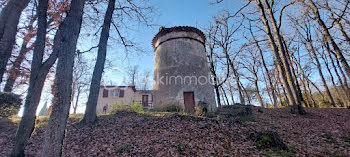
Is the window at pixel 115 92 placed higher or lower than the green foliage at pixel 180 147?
higher

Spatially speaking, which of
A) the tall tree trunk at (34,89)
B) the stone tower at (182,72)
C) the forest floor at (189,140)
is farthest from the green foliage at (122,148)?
the stone tower at (182,72)

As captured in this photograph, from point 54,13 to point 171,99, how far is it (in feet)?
27.4

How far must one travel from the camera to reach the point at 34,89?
5.47m

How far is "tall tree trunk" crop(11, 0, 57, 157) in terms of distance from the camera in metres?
4.75

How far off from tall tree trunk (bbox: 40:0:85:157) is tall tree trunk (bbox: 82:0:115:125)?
396 cm

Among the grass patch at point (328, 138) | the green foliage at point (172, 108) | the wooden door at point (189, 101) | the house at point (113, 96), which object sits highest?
→ the house at point (113, 96)

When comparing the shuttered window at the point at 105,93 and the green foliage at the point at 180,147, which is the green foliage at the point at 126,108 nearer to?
the green foliage at the point at 180,147

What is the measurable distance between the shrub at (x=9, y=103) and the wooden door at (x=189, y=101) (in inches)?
403

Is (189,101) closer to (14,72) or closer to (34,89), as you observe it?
(34,89)

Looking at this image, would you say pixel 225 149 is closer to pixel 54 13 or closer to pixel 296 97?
pixel 296 97

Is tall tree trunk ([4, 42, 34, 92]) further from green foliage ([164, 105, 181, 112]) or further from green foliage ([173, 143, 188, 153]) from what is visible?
green foliage ([173, 143, 188, 153])

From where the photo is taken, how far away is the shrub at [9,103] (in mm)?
8344

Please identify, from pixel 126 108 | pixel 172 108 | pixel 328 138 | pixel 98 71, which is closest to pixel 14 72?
pixel 98 71

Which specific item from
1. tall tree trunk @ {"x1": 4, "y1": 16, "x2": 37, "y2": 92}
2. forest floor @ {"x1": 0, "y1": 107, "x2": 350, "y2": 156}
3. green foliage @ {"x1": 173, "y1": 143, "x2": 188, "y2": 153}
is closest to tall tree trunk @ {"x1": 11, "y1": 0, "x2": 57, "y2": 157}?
forest floor @ {"x1": 0, "y1": 107, "x2": 350, "y2": 156}
